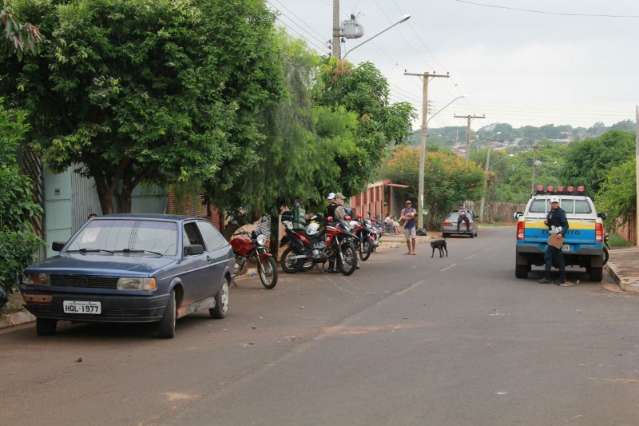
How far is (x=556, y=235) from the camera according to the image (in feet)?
62.1

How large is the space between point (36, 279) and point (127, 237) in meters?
1.44

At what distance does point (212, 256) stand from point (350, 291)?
17.7 ft

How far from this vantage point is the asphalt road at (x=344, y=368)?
7137mm

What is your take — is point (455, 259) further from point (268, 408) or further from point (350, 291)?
point (268, 408)

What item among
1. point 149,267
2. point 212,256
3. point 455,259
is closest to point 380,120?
point 455,259

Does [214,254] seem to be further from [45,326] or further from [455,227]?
[455,227]

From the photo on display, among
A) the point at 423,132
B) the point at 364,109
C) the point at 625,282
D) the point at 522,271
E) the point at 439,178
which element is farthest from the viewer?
the point at 439,178

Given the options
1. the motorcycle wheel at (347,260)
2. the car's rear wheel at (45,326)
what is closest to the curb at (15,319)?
the car's rear wheel at (45,326)

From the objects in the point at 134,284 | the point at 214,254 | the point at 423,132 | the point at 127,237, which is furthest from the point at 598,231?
the point at 423,132

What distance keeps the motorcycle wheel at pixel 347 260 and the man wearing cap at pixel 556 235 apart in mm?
4595

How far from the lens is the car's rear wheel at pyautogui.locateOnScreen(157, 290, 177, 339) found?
1077cm

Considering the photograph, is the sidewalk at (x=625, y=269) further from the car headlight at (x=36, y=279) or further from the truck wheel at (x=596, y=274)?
the car headlight at (x=36, y=279)

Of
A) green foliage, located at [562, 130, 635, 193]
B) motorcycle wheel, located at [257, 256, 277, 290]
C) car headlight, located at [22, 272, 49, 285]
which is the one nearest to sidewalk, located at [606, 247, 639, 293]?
motorcycle wheel, located at [257, 256, 277, 290]

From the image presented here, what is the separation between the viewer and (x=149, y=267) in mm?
10633
